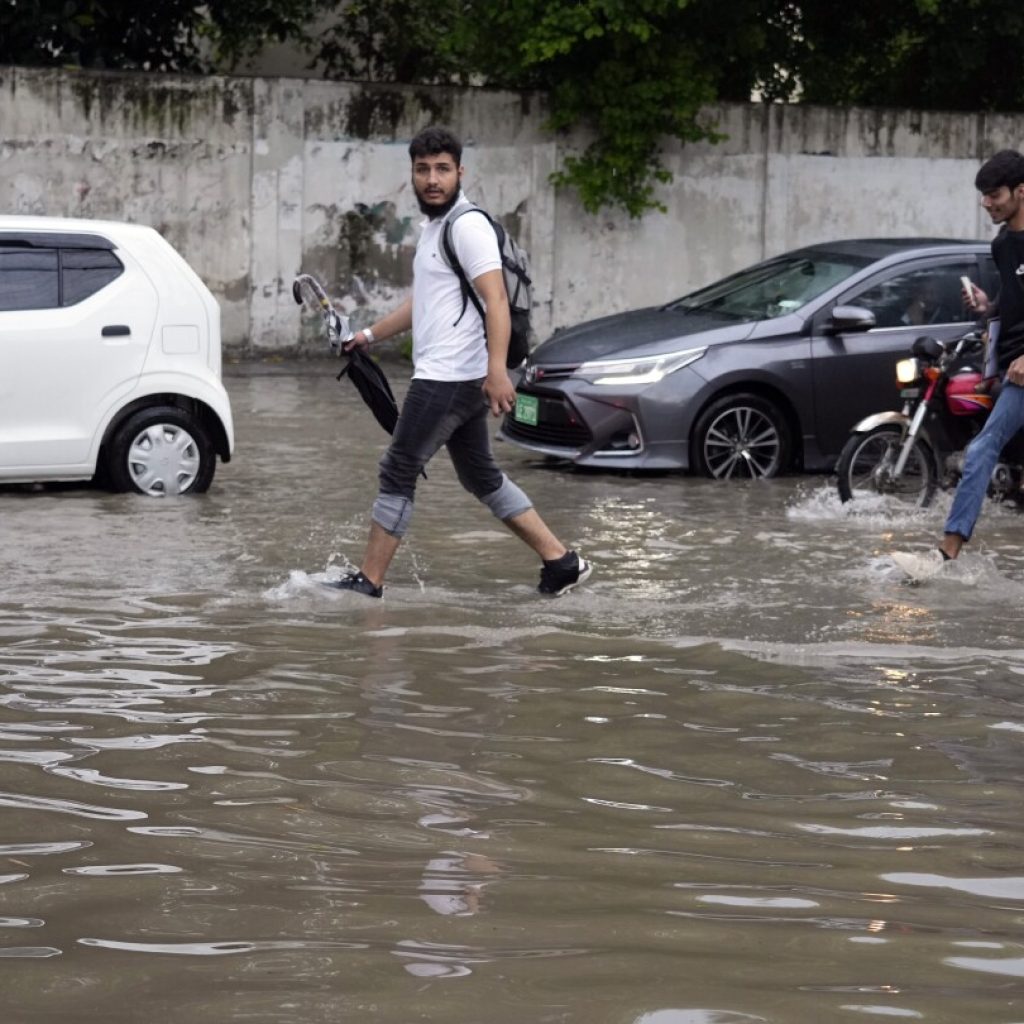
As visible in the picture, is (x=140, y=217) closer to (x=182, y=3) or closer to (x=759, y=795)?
(x=182, y=3)

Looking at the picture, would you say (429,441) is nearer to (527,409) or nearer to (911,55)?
(527,409)

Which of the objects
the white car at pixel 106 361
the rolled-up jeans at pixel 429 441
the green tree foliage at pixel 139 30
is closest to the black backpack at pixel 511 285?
the rolled-up jeans at pixel 429 441

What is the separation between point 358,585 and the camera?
27.2 feet

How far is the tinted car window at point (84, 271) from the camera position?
11.3 meters

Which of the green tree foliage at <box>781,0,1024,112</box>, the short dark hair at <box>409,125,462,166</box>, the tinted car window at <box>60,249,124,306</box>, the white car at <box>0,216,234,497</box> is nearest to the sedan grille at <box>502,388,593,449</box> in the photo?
the white car at <box>0,216,234,497</box>

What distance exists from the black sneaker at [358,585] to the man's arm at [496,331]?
859mm

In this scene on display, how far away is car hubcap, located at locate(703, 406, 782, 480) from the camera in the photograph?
12820 mm

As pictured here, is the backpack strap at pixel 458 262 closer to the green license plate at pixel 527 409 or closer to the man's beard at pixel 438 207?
the man's beard at pixel 438 207

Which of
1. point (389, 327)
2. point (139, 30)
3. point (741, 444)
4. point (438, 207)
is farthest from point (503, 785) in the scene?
point (139, 30)

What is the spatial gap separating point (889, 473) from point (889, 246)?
2.64 metres

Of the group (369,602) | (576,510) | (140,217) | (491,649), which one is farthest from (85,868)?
(140,217)

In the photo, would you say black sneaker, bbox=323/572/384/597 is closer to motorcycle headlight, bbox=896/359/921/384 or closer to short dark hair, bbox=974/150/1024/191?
short dark hair, bbox=974/150/1024/191

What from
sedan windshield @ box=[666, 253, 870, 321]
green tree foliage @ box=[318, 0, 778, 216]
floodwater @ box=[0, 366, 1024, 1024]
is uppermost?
green tree foliage @ box=[318, 0, 778, 216]

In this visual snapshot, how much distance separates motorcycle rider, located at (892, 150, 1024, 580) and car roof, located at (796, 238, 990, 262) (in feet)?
13.8
